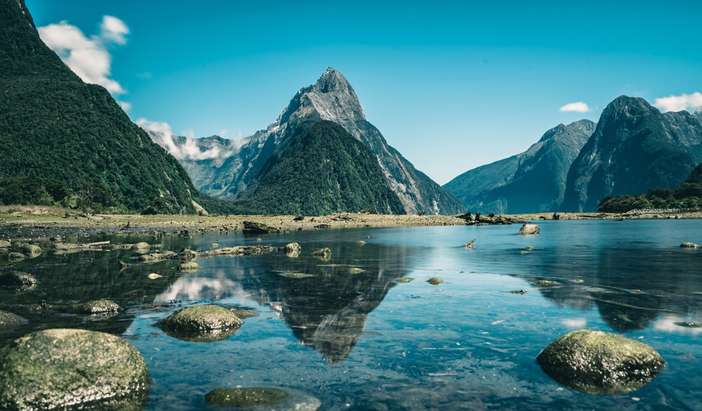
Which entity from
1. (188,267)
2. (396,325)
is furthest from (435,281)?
(188,267)

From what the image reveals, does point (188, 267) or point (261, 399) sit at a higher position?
point (188, 267)

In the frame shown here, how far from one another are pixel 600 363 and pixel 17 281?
32.8 metres

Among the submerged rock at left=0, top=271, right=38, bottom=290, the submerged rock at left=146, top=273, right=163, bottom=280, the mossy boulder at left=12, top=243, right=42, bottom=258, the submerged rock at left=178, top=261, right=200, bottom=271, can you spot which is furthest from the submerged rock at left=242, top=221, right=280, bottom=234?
the submerged rock at left=0, top=271, right=38, bottom=290

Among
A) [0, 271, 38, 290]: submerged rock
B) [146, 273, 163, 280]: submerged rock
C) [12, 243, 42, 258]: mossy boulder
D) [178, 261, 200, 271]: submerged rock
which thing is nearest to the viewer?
[0, 271, 38, 290]: submerged rock

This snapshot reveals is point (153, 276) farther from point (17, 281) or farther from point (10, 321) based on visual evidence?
point (10, 321)

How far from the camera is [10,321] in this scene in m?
20.5

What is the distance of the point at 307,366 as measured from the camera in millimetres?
15961

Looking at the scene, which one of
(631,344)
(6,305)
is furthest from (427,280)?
(6,305)

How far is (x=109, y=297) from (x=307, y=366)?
1719 centimetres

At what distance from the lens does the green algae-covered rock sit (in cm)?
1248

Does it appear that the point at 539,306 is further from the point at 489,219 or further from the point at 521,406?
the point at 489,219

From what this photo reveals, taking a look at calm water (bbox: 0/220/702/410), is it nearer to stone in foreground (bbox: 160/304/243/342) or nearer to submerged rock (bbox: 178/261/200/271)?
stone in foreground (bbox: 160/304/243/342)

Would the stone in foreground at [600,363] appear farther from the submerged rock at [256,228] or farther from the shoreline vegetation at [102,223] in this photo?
the submerged rock at [256,228]

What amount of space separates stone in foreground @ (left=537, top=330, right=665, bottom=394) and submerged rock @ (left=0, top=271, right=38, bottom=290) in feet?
99.5
